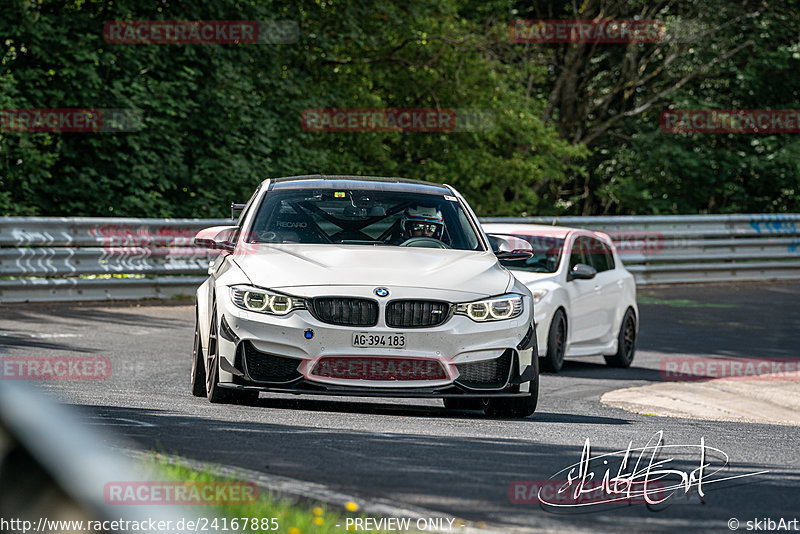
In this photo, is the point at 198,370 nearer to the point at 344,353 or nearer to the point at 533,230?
the point at 344,353

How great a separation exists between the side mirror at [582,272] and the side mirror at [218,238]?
578 cm

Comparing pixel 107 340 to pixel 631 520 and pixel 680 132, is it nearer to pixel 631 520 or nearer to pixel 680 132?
pixel 631 520

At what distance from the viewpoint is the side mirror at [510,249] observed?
9.37m

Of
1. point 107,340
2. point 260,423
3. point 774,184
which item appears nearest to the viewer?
point 260,423

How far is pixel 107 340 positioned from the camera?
14.4 metres

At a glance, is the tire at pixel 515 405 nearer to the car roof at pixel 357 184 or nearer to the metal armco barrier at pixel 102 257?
the car roof at pixel 357 184

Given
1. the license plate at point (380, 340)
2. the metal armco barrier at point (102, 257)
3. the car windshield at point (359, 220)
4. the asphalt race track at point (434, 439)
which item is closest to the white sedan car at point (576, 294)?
the asphalt race track at point (434, 439)

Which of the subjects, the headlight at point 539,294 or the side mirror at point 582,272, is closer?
the headlight at point 539,294

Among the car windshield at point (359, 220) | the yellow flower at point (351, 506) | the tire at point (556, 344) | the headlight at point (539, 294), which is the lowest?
the tire at point (556, 344)

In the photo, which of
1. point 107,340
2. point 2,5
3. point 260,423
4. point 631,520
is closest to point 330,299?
point 260,423

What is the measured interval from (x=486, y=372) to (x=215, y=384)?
69.2 inches

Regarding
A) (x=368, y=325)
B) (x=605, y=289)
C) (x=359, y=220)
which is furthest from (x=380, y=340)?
(x=605, y=289)

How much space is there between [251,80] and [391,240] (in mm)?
18420

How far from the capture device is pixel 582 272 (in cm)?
1419
